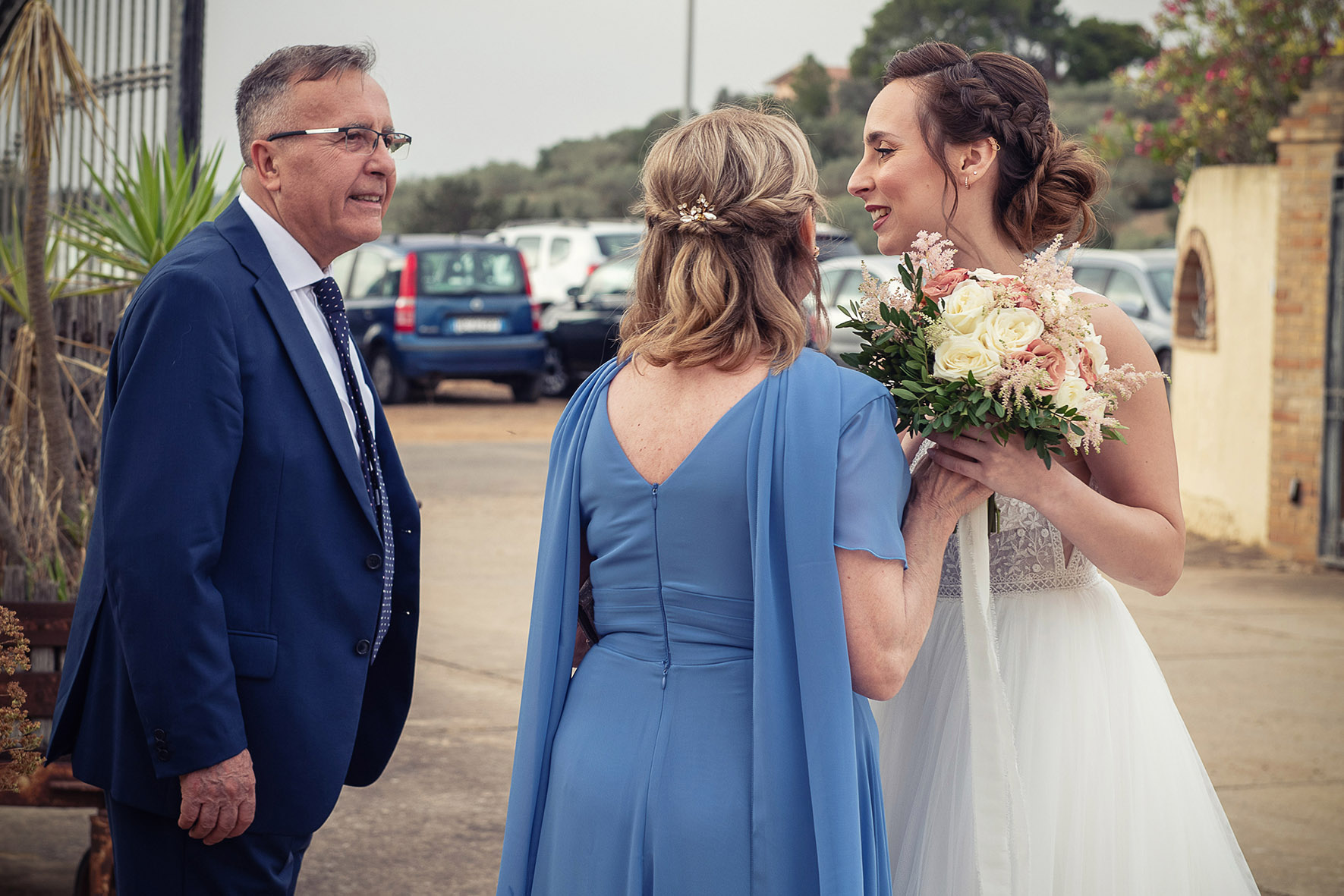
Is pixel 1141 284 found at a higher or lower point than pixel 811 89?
lower

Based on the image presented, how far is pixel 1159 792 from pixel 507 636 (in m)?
4.96

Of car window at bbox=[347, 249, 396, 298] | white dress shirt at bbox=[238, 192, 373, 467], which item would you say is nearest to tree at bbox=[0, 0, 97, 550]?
white dress shirt at bbox=[238, 192, 373, 467]

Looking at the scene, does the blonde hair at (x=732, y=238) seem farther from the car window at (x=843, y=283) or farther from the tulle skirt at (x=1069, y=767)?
the car window at (x=843, y=283)

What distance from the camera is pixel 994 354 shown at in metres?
2.24

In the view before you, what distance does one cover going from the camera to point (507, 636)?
7215 millimetres

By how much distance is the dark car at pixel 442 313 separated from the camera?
16469 millimetres

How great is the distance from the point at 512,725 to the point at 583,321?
12.3m

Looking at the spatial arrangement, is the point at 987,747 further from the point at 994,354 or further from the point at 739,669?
the point at 994,354

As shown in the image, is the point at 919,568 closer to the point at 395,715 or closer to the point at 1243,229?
the point at 395,715

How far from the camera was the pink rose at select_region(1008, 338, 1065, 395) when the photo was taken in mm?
2250

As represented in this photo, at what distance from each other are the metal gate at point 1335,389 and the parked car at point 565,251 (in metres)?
11.4

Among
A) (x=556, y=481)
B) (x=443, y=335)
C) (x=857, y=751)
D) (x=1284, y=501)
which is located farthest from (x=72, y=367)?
(x=443, y=335)

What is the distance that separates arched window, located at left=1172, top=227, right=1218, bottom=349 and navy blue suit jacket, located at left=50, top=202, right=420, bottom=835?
29.9 ft

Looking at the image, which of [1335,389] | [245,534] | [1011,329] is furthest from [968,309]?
[1335,389]
